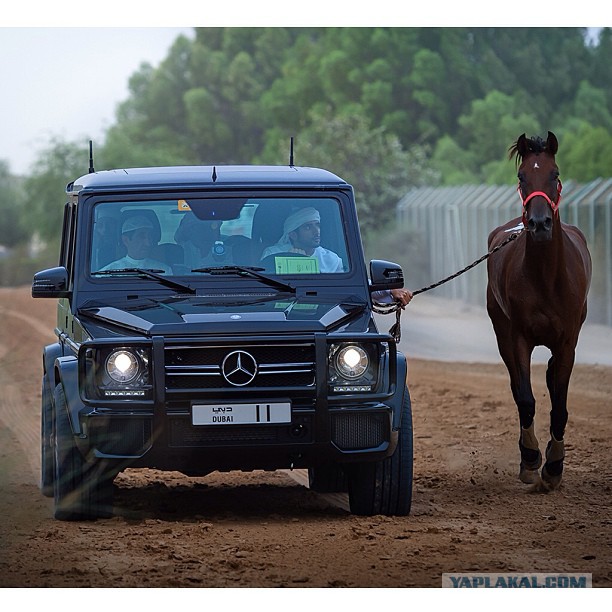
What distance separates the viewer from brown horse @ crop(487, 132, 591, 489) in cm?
→ 1070

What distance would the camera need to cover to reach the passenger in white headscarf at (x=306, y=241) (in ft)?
31.8

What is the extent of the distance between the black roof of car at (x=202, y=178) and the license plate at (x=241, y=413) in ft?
5.95

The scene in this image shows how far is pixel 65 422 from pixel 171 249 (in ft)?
4.38

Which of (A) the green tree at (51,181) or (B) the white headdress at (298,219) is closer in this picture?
(B) the white headdress at (298,219)

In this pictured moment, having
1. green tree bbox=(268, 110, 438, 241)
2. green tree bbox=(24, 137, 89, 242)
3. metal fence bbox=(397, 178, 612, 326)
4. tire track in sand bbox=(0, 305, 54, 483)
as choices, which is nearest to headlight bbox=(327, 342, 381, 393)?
tire track in sand bbox=(0, 305, 54, 483)

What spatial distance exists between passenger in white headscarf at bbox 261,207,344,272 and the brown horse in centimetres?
162

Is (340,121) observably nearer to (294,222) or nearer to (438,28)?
(438,28)

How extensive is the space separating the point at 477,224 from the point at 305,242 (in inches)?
1125

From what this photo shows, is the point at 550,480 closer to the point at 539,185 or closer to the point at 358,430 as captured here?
the point at 539,185

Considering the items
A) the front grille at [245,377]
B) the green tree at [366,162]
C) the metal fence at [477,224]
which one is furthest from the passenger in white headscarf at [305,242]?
the green tree at [366,162]

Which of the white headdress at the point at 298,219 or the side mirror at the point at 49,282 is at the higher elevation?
the white headdress at the point at 298,219

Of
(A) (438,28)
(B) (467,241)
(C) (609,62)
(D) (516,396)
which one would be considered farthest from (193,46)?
(D) (516,396)

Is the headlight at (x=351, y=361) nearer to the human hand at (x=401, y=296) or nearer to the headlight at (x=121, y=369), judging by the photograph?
the headlight at (x=121, y=369)

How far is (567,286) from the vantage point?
11109 millimetres
